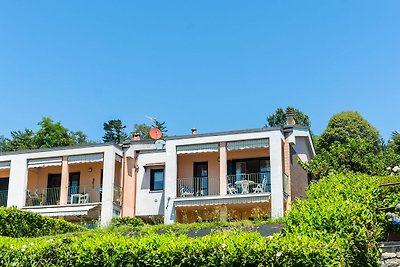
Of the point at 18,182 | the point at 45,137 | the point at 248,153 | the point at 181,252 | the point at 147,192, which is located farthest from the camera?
the point at 45,137

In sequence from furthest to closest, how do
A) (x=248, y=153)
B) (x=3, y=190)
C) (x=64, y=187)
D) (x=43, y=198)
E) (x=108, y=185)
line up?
(x=3, y=190)
(x=43, y=198)
(x=64, y=187)
(x=108, y=185)
(x=248, y=153)

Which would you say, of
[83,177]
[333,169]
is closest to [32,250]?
[333,169]

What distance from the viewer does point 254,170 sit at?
106 ft

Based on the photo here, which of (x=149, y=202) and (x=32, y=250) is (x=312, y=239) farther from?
(x=149, y=202)

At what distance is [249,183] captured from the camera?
30594 mm

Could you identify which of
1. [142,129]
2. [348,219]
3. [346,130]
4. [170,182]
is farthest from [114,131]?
[348,219]

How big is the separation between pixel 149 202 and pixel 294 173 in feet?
28.0

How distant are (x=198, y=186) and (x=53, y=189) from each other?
9.14 m

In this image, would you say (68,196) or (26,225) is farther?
(68,196)

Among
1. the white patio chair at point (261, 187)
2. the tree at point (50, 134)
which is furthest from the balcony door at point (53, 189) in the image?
the tree at point (50, 134)

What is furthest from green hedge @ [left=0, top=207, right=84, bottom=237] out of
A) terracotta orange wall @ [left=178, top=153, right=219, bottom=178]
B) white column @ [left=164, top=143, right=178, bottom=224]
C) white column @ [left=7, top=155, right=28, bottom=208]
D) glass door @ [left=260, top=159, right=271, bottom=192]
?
white column @ [left=7, top=155, right=28, bottom=208]

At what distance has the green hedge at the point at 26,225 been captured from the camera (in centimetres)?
2041

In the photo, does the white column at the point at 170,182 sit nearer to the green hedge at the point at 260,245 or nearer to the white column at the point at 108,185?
the white column at the point at 108,185

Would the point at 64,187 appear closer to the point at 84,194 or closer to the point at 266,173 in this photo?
the point at 84,194
